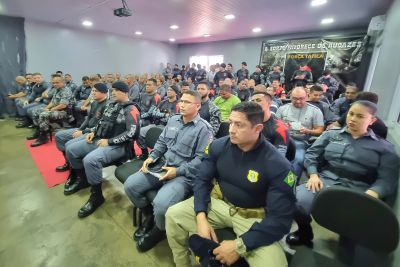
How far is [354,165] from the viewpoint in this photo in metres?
1.55

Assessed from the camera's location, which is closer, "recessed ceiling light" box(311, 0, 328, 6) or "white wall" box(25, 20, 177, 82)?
"recessed ceiling light" box(311, 0, 328, 6)

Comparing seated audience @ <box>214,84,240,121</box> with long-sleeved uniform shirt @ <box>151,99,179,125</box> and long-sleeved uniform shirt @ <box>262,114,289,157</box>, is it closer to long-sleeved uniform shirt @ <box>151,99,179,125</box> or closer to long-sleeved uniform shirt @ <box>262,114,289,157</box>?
long-sleeved uniform shirt @ <box>151,99,179,125</box>

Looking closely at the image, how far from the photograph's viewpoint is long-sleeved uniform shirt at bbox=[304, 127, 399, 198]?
55.9 inches

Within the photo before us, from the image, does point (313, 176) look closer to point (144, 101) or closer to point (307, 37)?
point (144, 101)

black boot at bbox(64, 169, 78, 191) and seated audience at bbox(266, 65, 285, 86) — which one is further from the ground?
seated audience at bbox(266, 65, 285, 86)

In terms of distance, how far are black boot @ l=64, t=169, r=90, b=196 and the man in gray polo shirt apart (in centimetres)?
254

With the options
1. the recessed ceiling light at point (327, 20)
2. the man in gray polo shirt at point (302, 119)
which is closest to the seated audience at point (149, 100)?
the man in gray polo shirt at point (302, 119)

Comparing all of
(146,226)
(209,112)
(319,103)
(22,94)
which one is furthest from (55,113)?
(319,103)

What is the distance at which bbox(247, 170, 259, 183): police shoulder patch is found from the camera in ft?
3.89

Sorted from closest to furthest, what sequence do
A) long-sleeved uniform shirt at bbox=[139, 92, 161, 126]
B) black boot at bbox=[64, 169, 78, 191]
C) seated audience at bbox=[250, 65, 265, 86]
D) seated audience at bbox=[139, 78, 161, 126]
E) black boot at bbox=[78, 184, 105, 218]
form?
black boot at bbox=[78, 184, 105, 218]
black boot at bbox=[64, 169, 78, 191]
long-sleeved uniform shirt at bbox=[139, 92, 161, 126]
seated audience at bbox=[139, 78, 161, 126]
seated audience at bbox=[250, 65, 265, 86]

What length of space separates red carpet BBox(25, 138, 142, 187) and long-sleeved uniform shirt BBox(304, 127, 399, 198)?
2914 millimetres

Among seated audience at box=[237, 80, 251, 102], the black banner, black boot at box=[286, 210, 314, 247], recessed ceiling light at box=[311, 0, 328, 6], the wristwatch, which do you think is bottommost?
black boot at box=[286, 210, 314, 247]

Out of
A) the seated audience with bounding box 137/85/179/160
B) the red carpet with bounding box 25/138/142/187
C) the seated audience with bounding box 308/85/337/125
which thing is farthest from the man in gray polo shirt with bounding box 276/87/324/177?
the red carpet with bounding box 25/138/142/187

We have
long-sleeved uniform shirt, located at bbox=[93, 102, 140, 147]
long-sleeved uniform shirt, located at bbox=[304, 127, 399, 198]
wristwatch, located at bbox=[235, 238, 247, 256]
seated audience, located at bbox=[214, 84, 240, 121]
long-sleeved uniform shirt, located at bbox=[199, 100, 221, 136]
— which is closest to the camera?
wristwatch, located at bbox=[235, 238, 247, 256]
